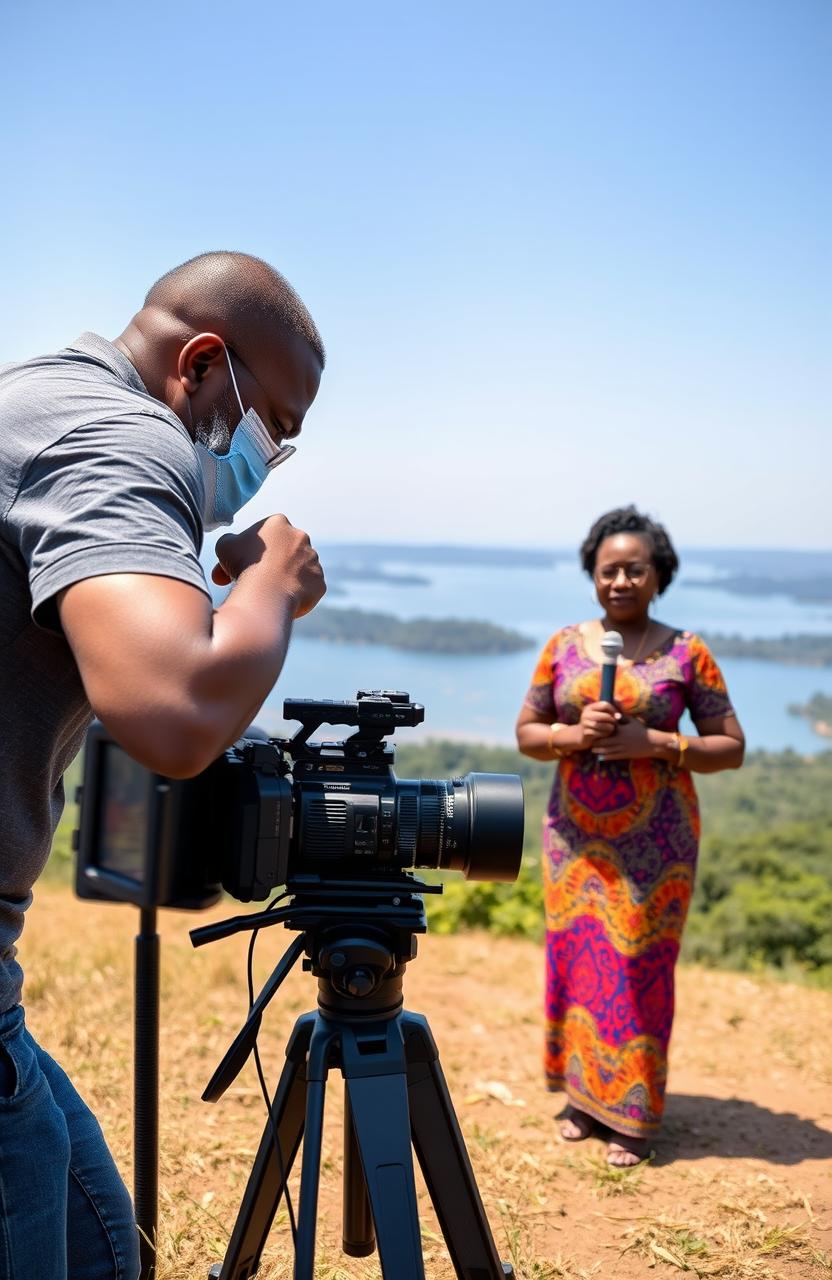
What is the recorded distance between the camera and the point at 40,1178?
1.55 meters

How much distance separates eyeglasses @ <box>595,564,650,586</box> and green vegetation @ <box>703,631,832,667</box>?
72.4ft

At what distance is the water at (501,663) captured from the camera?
20.5 metres

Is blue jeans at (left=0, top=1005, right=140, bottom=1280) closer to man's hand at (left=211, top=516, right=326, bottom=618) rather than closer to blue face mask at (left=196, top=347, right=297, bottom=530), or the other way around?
man's hand at (left=211, top=516, right=326, bottom=618)

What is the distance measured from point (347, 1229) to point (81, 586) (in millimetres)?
1716

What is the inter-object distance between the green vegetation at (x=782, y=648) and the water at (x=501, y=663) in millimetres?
213

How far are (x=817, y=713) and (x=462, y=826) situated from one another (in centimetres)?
2562

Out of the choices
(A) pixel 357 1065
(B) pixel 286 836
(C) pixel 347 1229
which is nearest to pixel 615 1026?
(C) pixel 347 1229

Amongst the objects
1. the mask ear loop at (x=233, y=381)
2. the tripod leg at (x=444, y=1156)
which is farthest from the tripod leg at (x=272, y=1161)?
the mask ear loop at (x=233, y=381)

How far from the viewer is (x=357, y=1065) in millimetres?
1895

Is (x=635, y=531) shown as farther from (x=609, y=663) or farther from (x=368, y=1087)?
(x=368, y=1087)

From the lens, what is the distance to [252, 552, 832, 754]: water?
20484 mm

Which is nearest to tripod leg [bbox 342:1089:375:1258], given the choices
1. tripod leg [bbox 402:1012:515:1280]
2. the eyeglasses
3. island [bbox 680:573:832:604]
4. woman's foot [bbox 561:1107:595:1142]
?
tripod leg [bbox 402:1012:515:1280]

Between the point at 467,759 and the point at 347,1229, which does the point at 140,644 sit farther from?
the point at 467,759

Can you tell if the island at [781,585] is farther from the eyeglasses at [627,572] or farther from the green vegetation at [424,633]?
the eyeglasses at [627,572]
